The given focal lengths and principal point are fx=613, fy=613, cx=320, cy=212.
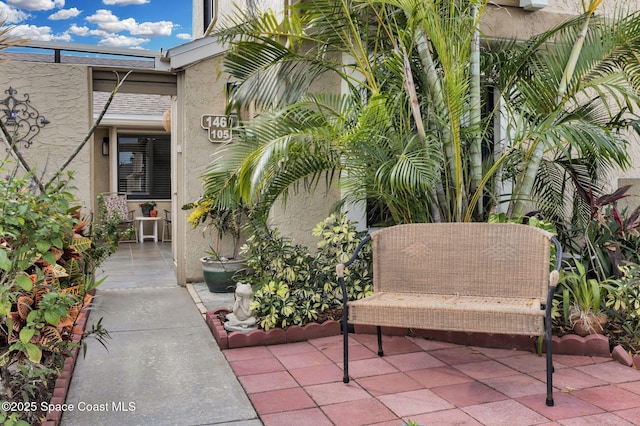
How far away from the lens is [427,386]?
12.4 ft

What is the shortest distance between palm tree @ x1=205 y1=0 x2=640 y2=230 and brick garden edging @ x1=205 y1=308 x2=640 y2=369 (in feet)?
3.01

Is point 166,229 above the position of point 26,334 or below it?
below

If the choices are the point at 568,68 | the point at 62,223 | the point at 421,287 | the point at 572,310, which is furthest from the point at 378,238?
the point at 62,223

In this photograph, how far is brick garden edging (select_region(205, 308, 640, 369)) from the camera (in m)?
4.30

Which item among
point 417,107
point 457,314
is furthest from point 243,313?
point 417,107

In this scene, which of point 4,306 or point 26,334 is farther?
point 26,334

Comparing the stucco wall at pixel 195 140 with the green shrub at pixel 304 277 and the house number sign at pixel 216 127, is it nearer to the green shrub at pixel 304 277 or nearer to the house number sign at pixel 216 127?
the house number sign at pixel 216 127

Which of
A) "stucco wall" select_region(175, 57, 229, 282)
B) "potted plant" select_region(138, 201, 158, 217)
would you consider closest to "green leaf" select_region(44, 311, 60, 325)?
"stucco wall" select_region(175, 57, 229, 282)

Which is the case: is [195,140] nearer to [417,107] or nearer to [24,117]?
[24,117]

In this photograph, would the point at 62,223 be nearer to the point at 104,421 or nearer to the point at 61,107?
the point at 104,421

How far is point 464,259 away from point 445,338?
2.75 ft

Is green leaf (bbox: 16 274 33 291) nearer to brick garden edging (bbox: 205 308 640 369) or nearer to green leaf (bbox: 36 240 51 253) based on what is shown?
green leaf (bbox: 36 240 51 253)

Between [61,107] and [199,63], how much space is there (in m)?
1.56

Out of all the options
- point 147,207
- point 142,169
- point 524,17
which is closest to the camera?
point 524,17
